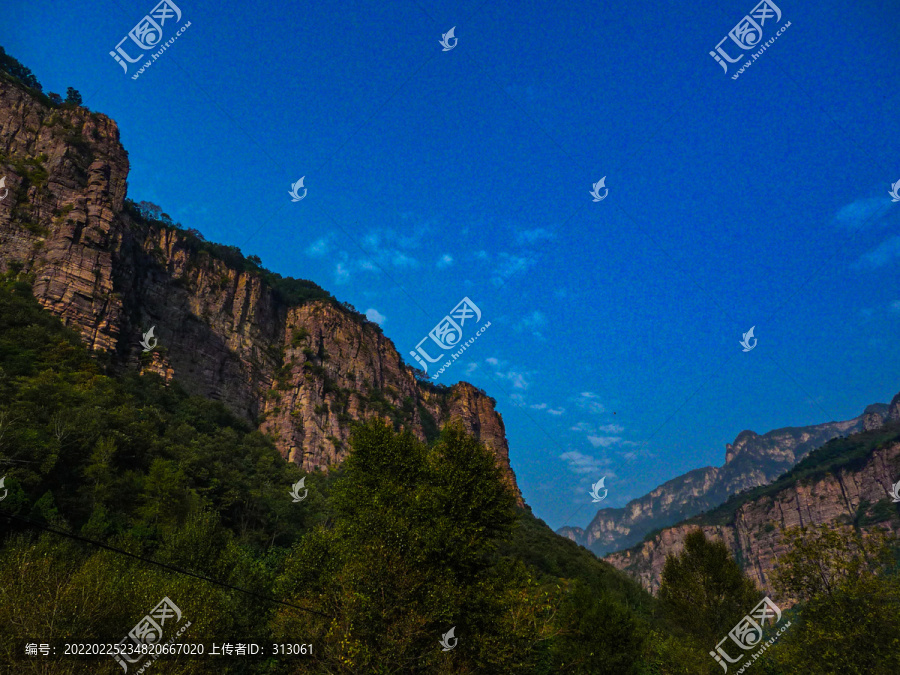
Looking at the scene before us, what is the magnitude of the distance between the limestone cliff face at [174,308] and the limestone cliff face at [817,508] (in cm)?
10689

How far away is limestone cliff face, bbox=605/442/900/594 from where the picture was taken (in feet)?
458

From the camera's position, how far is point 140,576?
21938mm

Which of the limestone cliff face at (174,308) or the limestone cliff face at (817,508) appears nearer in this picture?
the limestone cliff face at (174,308)

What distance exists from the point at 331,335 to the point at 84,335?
65183 mm

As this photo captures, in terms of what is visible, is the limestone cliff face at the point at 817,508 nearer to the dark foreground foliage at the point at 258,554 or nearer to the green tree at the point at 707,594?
the green tree at the point at 707,594

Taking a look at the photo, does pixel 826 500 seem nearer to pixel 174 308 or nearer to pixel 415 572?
pixel 415 572

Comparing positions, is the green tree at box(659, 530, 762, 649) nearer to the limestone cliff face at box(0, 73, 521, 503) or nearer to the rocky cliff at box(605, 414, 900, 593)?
the limestone cliff face at box(0, 73, 521, 503)

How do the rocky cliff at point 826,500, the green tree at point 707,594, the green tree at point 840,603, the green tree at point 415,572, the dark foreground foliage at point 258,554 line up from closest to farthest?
1. the dark foreground foliage at point 258,554
2. the green tree at point 415,572
3. the green tree at point 840,603
4. the green tree at point 707,594
5. the rocky cliff at point 826,500

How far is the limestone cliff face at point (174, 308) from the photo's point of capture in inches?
2579

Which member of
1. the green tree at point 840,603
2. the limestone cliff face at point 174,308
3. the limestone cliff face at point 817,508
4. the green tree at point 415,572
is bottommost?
the limestone cliff face at point 817,508

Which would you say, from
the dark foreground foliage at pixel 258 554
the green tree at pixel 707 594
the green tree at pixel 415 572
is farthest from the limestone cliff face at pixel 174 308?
the green tree at pixel 415 572

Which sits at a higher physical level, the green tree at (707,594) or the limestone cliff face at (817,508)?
the green tree at (707,594)

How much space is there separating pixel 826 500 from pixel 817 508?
4210 millimetres

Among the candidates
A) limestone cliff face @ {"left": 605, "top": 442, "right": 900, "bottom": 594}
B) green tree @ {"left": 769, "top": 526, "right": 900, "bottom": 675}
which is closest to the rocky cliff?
limestone cliff face @ {"left": 605, "top": 442, "right": 900, "bottom": 594}
